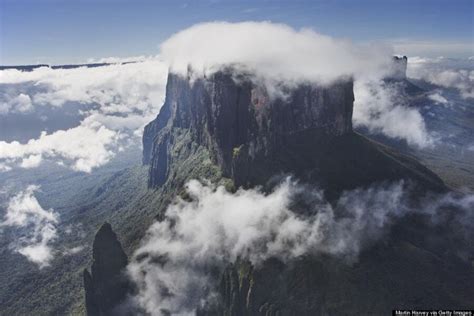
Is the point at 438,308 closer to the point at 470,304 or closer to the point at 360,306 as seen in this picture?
the point at 470,304

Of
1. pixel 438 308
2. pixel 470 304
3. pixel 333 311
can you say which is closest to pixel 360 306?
pixel 333 311

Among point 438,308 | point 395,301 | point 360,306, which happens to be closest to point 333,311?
point 360,306

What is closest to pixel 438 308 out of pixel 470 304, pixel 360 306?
pixel 470 304

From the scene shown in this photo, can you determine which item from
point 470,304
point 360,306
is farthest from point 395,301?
point 470,304

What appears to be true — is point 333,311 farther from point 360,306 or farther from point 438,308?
point 438,308

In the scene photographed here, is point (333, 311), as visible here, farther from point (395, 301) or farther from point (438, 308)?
point (438, 308)

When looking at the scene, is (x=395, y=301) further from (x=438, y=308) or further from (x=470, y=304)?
(x=470, y=304)
